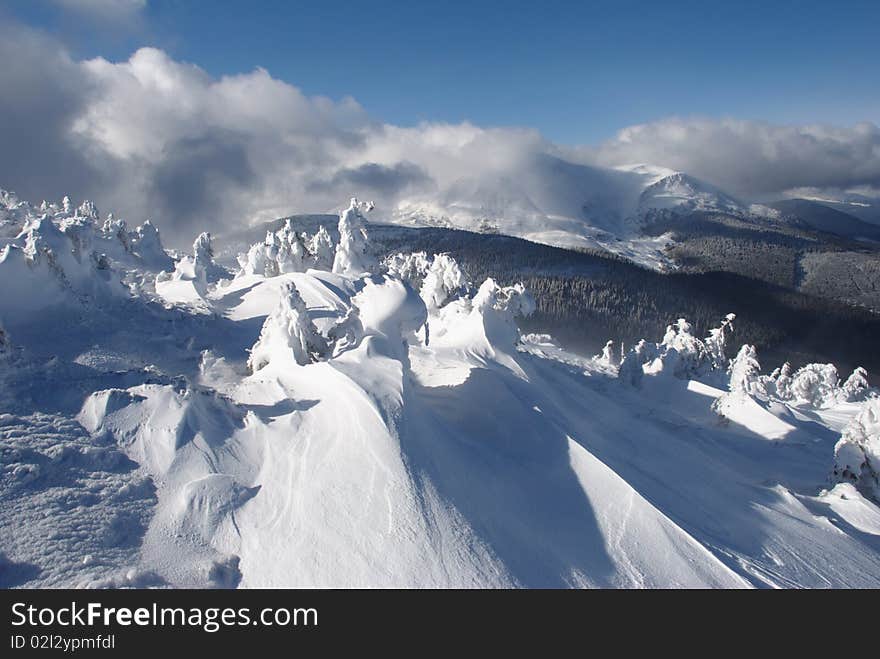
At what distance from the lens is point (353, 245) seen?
46375 mm

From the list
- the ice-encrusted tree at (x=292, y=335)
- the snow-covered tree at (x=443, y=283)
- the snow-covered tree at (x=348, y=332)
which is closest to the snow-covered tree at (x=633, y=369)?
the snow-covered tree at (x=443, y=283)

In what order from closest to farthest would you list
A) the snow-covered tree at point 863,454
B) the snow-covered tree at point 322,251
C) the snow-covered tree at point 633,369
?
the snow-covered tree at point 863,454
the snow-covered tree at point 633,369
the snow-covered tree at point 322,251

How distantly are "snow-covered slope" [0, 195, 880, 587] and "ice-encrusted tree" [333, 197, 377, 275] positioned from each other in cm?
2424

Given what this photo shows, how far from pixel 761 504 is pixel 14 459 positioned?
68.0ft

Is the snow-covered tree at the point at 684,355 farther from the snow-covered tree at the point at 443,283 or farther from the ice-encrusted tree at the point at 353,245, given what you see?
the ice-encrusted tree at the point at 353,245

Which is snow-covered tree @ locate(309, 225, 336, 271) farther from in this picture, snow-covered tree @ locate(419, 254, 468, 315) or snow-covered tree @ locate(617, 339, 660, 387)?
snow-covered tree @ locate(617, 339, 660, 387)

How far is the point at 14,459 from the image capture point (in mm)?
11234

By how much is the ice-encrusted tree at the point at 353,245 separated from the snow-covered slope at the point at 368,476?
79.5ft

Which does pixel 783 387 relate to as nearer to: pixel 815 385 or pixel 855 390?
pixel 815 385

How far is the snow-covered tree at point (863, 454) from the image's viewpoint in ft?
55.4

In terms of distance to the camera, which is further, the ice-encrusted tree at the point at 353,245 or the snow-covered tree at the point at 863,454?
the ice-encrusted tree at the point at 353,245
